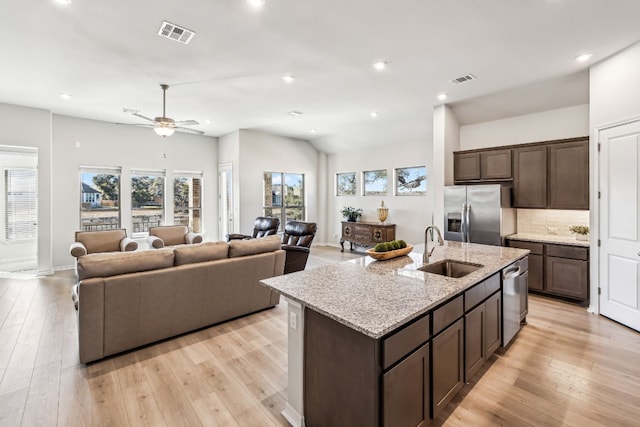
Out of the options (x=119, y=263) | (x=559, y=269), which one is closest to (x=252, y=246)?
(x=119, y=263)

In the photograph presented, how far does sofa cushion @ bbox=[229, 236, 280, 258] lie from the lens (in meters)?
3.51

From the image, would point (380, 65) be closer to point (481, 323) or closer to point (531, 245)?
point (481, 323)

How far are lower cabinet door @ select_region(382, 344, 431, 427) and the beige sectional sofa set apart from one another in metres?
2.37

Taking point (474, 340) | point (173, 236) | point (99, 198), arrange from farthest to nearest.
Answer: point (99, 198)
point (173, 236)
point (474, 340)

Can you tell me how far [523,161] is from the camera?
15.4ft

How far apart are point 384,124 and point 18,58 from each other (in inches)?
234

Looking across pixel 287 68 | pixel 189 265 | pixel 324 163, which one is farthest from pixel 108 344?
pixel 324 163

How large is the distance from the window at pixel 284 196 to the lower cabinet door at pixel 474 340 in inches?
248

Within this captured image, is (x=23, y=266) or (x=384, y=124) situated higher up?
(x=384, y=124)

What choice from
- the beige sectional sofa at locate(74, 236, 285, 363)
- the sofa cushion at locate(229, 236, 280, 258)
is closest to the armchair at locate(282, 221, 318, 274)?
the sofa cushion at locate(229, 236, 280, 258)

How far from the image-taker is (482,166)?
514 centimetres

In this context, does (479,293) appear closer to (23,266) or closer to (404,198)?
(404,198)

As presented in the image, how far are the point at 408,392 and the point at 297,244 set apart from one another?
4.03 metres

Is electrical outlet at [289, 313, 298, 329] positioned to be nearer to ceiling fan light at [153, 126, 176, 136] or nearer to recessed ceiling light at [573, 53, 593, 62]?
ceiling fan light at [153, 126, 176, 136]
